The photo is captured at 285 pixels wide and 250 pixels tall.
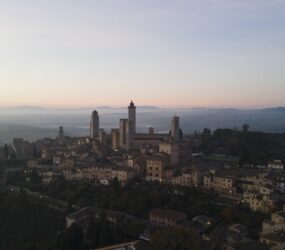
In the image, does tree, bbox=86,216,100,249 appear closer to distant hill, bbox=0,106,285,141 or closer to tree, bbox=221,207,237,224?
tree, bbox=221,207,237,224

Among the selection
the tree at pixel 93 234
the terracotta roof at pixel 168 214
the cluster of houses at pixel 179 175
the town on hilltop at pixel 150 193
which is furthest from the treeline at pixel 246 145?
the tree at pixel 93 234

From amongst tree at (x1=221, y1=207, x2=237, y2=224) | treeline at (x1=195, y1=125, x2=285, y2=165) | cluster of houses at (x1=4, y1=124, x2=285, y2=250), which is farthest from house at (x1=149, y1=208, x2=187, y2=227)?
treeline at (x1=195, y1=125, x2=285, y2=165)

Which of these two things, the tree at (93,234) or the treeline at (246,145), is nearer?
the tree at (93,234)

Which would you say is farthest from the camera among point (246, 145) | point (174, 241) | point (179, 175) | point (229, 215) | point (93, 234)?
point (246, 145)

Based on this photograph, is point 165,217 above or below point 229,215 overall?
below

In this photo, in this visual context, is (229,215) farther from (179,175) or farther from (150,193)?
(179,175)

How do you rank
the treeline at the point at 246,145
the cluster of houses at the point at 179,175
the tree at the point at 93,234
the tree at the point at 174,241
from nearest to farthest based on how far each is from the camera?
the tree at the point at 174,241 < the cluster of houses at the point at 179,175 < the tree at the point at 93,234 < the treeline at the point at 246,145

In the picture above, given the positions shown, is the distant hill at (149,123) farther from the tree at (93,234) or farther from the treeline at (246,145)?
the tree at (93,234)

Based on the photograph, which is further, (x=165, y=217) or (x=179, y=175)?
(x=179, y=175)

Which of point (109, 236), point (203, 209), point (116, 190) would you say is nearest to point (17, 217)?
point (116, 190)

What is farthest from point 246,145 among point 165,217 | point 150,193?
point 165,217
